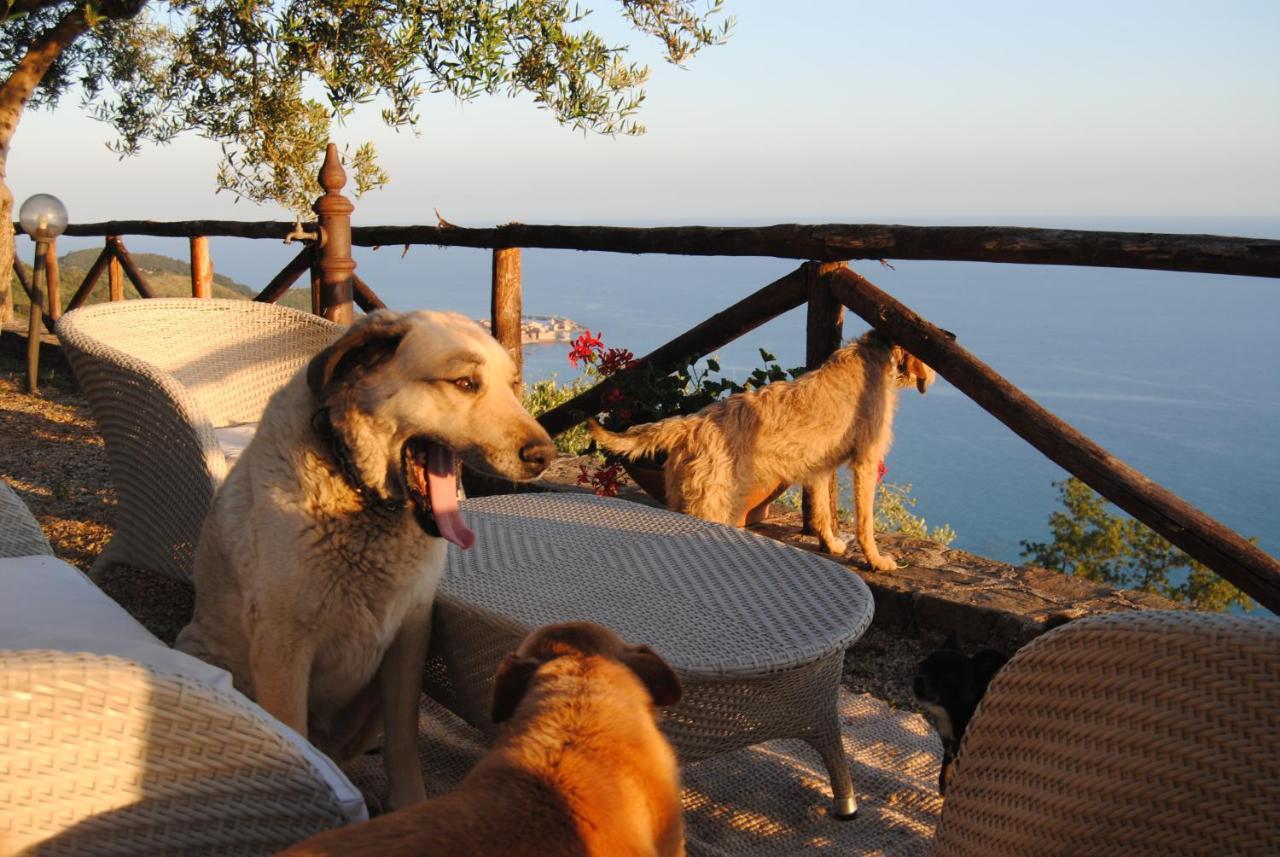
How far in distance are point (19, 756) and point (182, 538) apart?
2.25 metres

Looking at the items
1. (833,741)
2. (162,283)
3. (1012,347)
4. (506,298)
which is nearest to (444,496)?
(833,741)

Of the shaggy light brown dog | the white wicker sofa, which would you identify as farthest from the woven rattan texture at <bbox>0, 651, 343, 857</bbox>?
the shaggy light brown dog

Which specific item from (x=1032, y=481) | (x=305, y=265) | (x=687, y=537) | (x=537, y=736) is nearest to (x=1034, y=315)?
(x=1032, y=481)

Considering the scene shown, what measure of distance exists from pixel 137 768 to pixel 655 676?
81cm

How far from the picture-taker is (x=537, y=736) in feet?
4.99

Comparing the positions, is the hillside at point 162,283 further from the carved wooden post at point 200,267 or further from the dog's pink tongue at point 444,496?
the dog's pink tongue at point 444,496

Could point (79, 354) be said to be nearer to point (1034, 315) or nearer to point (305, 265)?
point (305, 265)

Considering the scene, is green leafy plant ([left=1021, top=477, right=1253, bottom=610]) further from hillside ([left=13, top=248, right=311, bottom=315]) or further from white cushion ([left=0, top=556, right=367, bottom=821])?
white cushion ([left=0, top=556, right=367, bottom=821])

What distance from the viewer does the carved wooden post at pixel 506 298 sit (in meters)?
5.89

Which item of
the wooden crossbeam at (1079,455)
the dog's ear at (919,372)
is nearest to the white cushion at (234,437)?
the wooden crossbeam at (1079,455)

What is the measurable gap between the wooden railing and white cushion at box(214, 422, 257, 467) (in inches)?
72.9

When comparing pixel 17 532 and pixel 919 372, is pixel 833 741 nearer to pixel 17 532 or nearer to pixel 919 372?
pixel 17 532

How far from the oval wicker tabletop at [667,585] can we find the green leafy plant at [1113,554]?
5.40 metres

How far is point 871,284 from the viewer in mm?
4469
